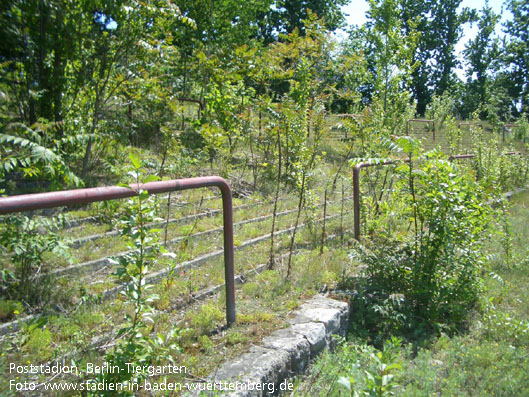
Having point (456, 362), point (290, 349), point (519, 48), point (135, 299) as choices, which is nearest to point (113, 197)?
point (135, 299)

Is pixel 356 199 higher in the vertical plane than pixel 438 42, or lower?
lower

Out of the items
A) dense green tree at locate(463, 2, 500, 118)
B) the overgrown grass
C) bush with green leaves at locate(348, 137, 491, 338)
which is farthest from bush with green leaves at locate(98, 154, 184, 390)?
dense green tree at locate(463, 2, 500, 118)

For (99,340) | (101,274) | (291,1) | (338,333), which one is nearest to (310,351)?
(338,333)

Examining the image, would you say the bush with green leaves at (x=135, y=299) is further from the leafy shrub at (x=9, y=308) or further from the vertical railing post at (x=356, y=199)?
the vertical railing post at (x=356, y=199)

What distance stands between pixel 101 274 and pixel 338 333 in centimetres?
214

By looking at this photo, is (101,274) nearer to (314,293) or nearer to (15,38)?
(314,293)

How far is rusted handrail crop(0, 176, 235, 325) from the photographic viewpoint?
1.74m

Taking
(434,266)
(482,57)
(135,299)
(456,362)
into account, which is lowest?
(456,362)

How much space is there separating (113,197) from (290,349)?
62.0 inches

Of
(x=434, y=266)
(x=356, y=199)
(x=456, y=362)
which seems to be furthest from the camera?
(x=356, y=199)

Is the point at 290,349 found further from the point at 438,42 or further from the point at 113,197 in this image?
the point at 438,42

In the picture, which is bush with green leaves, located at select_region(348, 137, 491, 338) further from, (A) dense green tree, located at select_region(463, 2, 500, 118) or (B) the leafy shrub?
(A) dense green tree, located at select_region(463, 2, 500, 118)

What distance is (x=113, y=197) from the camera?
211cm

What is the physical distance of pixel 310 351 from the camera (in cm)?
301
